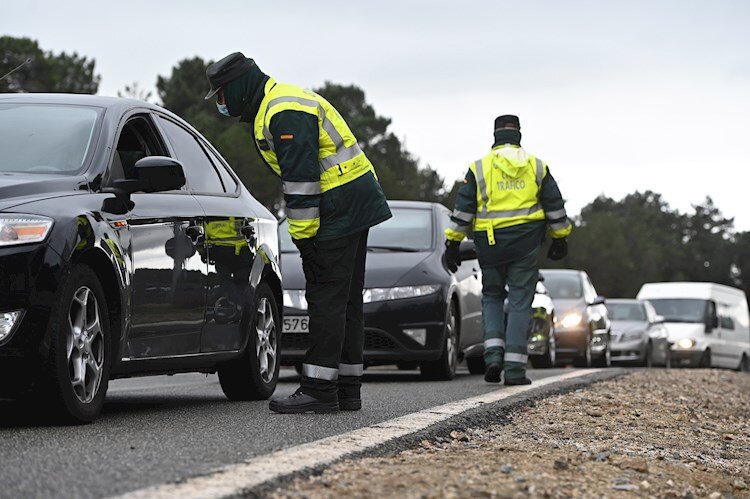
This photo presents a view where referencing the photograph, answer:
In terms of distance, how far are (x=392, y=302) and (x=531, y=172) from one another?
1707 millimetres

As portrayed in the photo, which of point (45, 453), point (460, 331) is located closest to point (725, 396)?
point (460, 331)

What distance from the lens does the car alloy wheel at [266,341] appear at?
28.6 feet

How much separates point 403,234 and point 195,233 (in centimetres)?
585

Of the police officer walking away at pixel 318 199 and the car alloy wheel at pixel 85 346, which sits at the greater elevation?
the police officer walking away at pixel 318 199

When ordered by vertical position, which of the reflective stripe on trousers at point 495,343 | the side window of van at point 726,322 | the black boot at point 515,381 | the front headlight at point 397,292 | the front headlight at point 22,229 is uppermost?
the side window of van at point 726,322

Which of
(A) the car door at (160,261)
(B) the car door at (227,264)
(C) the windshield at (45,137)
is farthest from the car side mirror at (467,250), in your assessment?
(C) the windshield at (45,137)

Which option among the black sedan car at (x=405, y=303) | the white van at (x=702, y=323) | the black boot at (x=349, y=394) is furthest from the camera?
the white van at (x=702, y=323)

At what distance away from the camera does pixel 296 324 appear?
12406 millimetres

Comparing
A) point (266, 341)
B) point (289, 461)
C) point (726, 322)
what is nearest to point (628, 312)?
point (726, 322)

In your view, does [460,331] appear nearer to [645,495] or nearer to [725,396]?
[725,396]

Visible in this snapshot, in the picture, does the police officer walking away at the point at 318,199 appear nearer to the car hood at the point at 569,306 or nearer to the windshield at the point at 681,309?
the car hood at the point at 569,306

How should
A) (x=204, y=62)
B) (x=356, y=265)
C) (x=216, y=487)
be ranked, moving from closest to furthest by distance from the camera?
(x=216, y=487), (x=356, y=265), (x=204, y=62)

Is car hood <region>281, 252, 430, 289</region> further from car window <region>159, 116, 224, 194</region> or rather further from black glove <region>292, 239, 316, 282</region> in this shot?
black glove <region>292, 239, 316, 282</region>

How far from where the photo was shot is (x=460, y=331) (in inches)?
525
